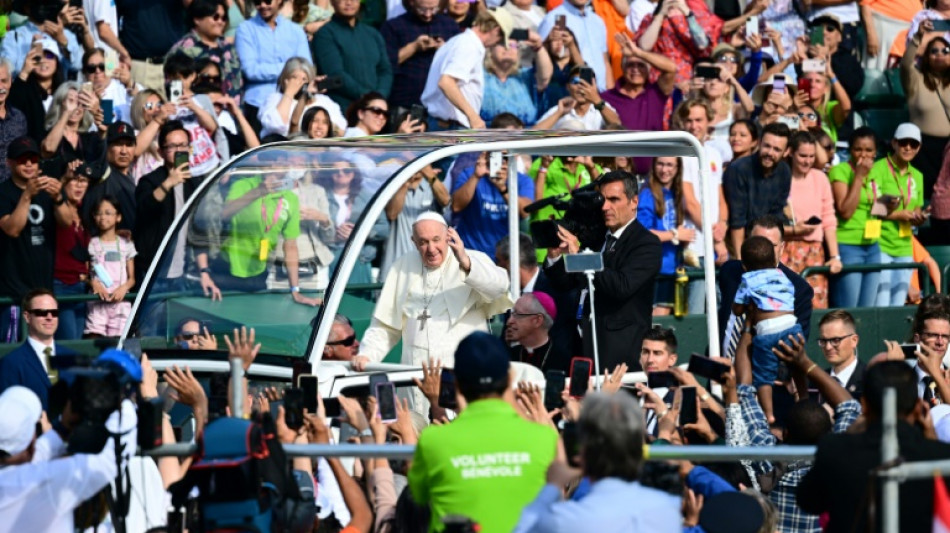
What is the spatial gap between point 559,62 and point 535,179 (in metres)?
2.39

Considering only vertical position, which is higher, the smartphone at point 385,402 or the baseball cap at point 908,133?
the baseball cap at point 908,133

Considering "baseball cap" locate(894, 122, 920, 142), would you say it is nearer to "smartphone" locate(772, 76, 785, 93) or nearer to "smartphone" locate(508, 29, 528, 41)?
"smartphone" locate(772, 76, 785, 93)

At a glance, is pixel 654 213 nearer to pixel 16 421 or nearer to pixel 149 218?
pixel 149 218

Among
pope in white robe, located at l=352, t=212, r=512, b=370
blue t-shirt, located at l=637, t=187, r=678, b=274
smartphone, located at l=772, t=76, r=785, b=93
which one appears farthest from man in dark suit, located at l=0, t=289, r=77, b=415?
smartphone, located at l=772, t=76, r=785, b=93

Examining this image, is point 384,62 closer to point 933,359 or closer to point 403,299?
point 403,299

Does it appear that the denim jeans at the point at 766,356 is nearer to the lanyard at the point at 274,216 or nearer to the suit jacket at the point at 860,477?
the lanyard at the point at 274,216

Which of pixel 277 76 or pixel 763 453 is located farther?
pixel 277 76

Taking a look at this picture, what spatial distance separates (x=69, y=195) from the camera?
1327 cm

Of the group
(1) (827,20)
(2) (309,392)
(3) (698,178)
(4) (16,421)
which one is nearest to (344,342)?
(2) (309,392)

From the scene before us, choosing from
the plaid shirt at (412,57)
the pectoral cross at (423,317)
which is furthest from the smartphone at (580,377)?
the plaid shirt at (412,57)

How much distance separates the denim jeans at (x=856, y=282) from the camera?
49.2 feet

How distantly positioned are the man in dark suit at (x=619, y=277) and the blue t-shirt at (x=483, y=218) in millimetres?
3137

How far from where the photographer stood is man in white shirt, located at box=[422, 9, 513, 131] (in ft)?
48.6

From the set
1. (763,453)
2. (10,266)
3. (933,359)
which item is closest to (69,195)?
(10,266)
